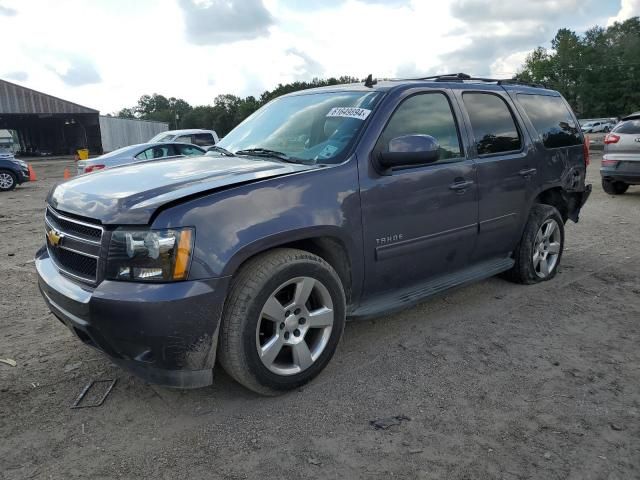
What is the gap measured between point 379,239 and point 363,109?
2.99 feet

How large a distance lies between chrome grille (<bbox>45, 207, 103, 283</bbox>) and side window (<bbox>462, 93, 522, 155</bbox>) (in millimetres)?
2936

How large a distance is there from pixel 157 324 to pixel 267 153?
159 centimetres

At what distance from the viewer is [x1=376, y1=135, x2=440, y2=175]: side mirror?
11.0 ft

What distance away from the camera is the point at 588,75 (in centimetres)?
7438

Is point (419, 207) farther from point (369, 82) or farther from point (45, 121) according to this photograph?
point (45, 121)

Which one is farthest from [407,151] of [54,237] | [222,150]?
[54,237]

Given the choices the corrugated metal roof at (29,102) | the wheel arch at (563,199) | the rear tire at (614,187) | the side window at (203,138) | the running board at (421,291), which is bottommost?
the rear tire at (614,187)

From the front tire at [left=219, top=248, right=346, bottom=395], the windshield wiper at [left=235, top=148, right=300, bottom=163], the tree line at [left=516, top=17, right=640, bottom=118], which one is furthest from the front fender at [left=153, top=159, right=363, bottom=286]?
the tree line at [left=516, top=17, right=640, bottom=118]

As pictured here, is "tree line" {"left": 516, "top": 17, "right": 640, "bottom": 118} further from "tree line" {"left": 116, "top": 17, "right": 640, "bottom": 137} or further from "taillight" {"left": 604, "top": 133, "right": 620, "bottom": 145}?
"taillight" {"left": 604, "top": 133, "right": 620, "bottom": 145}

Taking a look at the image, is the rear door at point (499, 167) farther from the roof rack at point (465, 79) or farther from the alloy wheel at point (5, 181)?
the alloy wheel at point (5, 181)

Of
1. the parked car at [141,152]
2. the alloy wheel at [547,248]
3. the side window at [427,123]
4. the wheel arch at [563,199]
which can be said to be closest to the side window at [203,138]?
the parked car at [141,152]

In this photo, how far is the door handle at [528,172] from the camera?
4570 millimetres

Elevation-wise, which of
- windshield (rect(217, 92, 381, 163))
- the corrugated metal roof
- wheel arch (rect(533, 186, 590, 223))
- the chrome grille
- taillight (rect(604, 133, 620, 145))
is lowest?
wheel arch (rect(533, 186, 590, 223))

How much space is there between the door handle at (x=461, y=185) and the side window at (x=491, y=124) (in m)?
0.34
